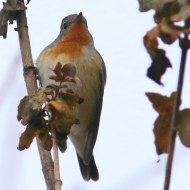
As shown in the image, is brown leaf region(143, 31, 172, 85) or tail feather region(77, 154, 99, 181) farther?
tail feather region(77, 154, 99, 181)

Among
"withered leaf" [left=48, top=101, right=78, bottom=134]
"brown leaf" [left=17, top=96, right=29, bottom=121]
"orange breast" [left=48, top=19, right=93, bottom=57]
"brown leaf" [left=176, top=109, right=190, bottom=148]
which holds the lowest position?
"brown leaf" [left=176, top=109, right=190, bottom=148]

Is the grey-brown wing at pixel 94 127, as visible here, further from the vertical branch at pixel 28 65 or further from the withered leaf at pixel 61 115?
the withered leaf at pixel 61 115

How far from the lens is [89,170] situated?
5.34 metres

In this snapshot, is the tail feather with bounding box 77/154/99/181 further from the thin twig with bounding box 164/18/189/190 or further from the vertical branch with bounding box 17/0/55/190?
the thin twig with bounding box 164/18/189/190

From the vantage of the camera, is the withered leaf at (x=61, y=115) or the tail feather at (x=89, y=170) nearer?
the withered leaf at (x=61, y=115)

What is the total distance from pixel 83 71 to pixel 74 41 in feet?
1.21

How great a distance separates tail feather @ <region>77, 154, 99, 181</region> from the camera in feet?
16.9

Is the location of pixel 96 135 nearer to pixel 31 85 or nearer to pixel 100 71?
pixel 100 71

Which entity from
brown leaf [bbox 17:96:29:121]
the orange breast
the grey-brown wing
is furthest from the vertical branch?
the grey-brown wing

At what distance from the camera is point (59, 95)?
1.89 m

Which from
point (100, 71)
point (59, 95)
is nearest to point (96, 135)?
point (100, 71)

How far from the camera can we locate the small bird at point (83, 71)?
4.77 m

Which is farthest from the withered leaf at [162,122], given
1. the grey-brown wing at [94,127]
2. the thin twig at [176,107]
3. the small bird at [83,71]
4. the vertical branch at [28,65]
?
the grey-brown wing at [94,127]

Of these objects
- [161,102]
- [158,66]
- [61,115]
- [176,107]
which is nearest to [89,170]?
[61,115]
